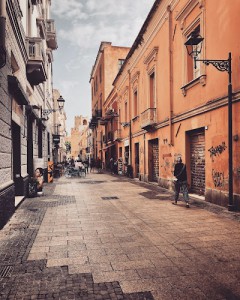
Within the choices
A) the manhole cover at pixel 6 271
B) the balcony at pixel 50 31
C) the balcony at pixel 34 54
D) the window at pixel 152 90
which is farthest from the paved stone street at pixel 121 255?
the balcony at pixel 50 31

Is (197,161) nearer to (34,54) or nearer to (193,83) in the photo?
(193,83)

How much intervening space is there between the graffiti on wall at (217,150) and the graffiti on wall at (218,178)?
0.55 meters

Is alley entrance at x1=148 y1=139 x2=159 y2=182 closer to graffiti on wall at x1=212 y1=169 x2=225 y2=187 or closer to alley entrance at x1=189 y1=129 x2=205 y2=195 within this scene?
alley entrance at x1=189 y1=129 x2=205 y2=195

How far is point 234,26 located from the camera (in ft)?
27.6

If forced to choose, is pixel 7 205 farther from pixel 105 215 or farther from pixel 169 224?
pixel 169 224

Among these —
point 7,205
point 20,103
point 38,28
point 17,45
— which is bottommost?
point 7,205

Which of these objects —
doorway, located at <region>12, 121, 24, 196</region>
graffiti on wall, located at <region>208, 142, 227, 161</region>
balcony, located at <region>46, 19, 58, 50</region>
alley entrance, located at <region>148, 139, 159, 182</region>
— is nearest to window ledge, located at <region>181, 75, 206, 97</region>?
graffiti on wall, located at <region>208, 142, 227, 161</region>

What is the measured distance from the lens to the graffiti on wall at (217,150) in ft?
29.7

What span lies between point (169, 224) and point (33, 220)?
354 centimetres

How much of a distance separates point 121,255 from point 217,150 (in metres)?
5.95

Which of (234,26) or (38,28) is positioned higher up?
(38,28)

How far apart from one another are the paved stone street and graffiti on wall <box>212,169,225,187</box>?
1.16 meters

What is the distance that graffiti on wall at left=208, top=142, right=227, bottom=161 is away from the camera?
9066 mm

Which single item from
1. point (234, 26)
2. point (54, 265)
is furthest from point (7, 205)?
point (234, 26)
